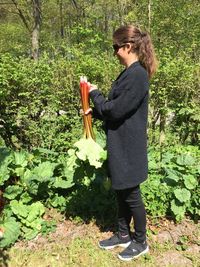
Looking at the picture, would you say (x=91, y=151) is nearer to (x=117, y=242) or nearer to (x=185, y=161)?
(x=117, y=242)

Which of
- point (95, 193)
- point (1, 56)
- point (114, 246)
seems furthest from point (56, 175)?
point (1, 56)

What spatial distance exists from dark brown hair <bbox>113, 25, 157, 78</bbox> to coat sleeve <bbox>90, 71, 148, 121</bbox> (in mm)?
160

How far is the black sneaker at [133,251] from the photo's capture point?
3615 millimetres

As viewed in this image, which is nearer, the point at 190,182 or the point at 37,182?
the point at 190,182

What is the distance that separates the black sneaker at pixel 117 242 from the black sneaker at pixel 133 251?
104 millimetres

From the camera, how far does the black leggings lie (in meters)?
3.41

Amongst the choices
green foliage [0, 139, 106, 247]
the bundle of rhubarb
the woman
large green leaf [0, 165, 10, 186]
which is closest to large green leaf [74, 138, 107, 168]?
green foliage [0, 139, 106, 247]

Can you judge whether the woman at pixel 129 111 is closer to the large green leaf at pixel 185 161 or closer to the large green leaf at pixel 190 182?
the large green leaf at pixel 190 182

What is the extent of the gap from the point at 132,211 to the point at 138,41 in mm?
1480

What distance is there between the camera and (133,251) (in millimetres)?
3629

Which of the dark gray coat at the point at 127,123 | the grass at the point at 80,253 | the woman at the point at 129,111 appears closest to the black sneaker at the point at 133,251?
the grass at the point at 80,253

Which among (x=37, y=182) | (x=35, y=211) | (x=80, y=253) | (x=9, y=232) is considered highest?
(x=37, y=182)

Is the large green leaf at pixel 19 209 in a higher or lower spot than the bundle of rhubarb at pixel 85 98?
lower

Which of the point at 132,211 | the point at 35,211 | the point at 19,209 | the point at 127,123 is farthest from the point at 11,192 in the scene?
the point at 127,123
